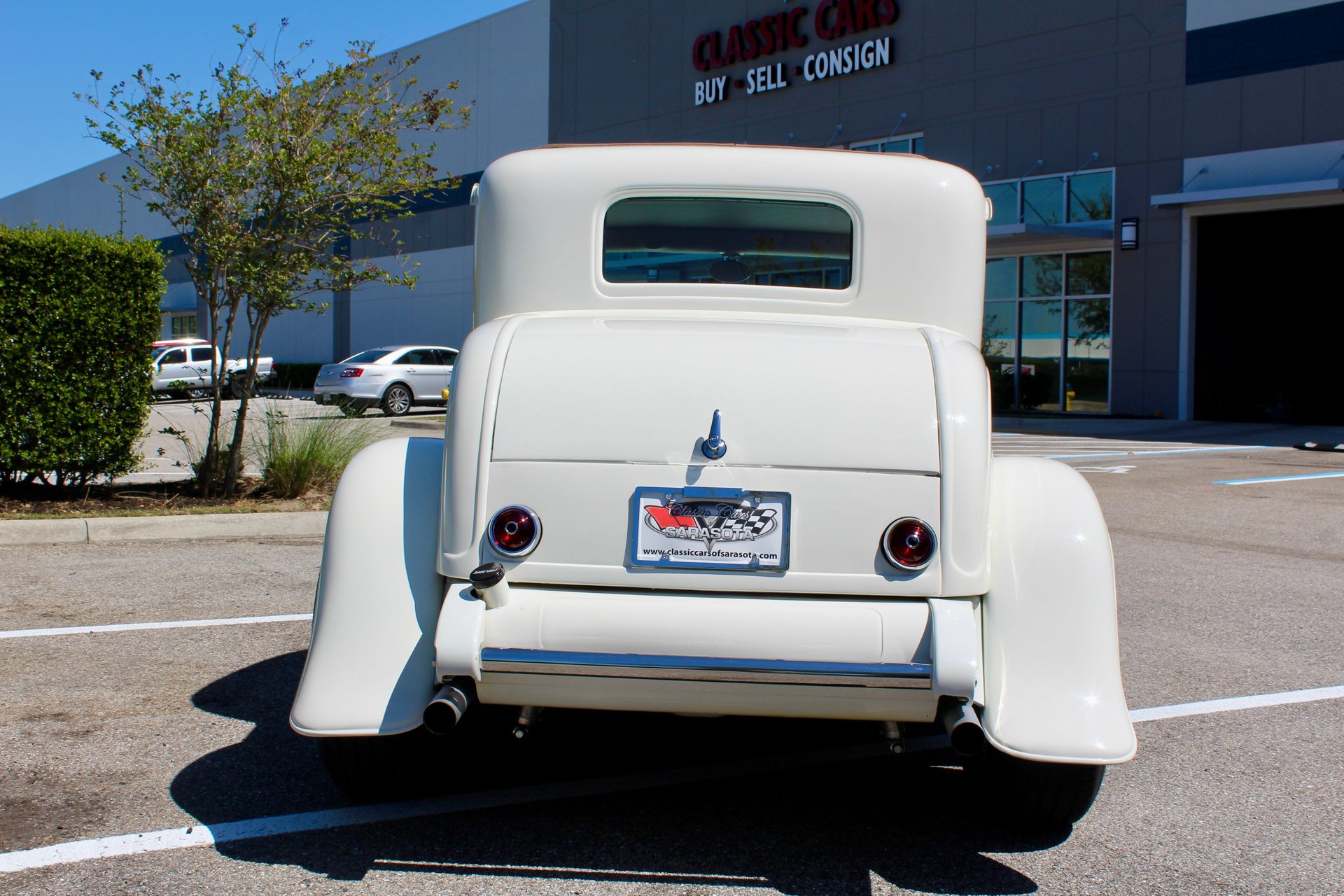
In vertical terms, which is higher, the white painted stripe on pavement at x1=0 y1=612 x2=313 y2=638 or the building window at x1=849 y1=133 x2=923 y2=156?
the building window at x1=849 y1=133 x2=923 y2=156

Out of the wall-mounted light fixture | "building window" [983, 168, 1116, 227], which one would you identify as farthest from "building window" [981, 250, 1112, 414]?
"building window" [983, 168, 1116, 227]

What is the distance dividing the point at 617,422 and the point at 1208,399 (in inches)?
859

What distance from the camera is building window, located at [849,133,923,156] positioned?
81.8 feet

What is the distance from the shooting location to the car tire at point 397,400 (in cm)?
2392

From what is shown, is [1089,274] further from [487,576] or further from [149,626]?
[487,576]

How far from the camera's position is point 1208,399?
882 inches

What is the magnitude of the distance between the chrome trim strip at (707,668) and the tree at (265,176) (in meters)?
7.06

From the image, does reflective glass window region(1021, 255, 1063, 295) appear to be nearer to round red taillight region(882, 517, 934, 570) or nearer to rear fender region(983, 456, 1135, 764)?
rear fender region(983, 456, 1135, 764)

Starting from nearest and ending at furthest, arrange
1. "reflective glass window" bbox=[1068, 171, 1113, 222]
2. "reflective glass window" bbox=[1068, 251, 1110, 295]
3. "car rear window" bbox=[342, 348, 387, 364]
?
"reflective glass window" bbox=[1068, 171, 1113, 222]
"reflective glass window" bbox=[1068, 251, 1110, 295]
"car rear window" bbox=[342, 348, 387, 364]

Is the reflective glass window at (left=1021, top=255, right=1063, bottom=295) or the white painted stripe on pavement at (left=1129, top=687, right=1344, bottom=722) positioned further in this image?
the reflective glass window at (left=1021, top=255, right=1063, bottom=295)

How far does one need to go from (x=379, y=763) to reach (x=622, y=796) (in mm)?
776

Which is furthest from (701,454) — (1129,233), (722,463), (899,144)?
(899,144)

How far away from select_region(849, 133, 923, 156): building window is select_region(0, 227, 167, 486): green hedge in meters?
18.1

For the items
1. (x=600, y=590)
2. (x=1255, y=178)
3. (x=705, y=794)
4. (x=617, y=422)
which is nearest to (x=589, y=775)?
(x=705, y=794)
